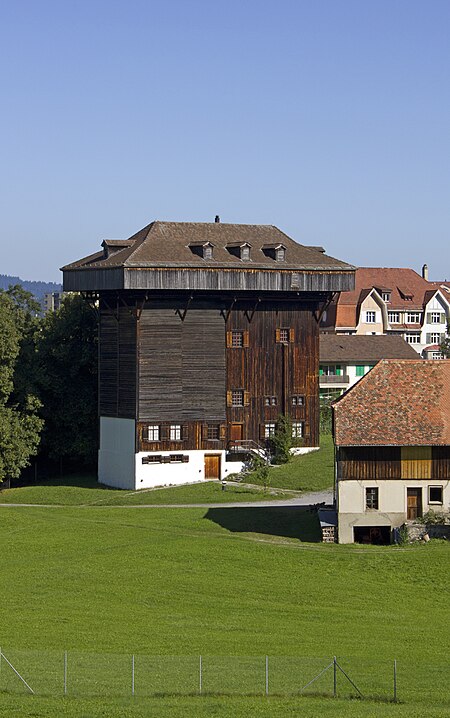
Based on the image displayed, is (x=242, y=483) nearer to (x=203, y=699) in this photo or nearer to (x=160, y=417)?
(x=160, y=417)

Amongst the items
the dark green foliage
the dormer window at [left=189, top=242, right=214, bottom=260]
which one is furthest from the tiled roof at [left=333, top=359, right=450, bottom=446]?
the dormer window at [left=189, top=242, right=214, bottom=260]

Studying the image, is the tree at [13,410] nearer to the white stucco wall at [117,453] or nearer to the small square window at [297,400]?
the white stucco wall at [117,453]

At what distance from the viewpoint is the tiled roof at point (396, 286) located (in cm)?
15100

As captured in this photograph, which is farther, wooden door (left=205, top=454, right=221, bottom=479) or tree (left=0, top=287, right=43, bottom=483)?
tree (left=0, top=287, right=43, bottom=483)

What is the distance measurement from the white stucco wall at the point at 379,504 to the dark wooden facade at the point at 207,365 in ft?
87.9

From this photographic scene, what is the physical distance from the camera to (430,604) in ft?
176

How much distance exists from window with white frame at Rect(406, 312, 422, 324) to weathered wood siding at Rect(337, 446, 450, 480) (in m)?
88.7

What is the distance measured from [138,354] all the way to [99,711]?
5511cm

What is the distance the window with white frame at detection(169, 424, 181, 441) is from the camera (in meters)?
91.1

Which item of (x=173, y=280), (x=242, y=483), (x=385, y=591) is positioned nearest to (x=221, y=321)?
(x=173, y=280)

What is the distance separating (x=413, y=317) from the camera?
6088 inches

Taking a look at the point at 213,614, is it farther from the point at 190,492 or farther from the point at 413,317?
the point at 413,317

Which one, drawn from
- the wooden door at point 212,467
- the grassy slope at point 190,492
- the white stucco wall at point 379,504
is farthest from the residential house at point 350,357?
the white stucco wall at point 379,504

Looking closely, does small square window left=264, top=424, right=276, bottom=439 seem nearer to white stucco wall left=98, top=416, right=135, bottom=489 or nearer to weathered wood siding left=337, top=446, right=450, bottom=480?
white stucco wall left=98, top=416, right=135, bottom=489
